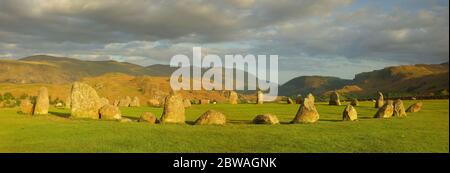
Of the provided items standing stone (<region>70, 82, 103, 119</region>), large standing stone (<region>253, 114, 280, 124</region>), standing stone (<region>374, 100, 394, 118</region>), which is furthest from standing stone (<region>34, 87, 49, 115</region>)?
standing stone (<region>374, 100, 394, 118</region>)

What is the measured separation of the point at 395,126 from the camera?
25.4m

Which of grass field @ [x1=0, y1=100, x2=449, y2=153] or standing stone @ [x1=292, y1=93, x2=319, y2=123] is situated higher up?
standing stone @ [x1=292, y1=93, x2=319, y2=123]

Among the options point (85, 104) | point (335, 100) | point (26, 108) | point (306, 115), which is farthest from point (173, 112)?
point (335, 100)

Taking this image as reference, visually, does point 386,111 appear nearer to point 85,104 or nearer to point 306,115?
point 306,115

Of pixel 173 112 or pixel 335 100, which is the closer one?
pixel 173 112

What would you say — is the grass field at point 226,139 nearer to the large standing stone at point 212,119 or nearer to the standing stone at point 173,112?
the large standing stone at point 212,119

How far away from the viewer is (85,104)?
33.6m

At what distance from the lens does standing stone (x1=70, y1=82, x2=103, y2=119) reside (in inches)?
1310

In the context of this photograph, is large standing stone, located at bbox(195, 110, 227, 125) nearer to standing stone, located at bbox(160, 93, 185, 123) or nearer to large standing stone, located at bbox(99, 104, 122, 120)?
standing stone, located at bbox(160, 93, 185, 123)

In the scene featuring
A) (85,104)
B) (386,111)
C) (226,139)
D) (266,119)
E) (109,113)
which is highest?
(85,104)

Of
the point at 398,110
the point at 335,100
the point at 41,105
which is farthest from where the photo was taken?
the point at 335,100

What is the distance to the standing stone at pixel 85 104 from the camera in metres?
33.3

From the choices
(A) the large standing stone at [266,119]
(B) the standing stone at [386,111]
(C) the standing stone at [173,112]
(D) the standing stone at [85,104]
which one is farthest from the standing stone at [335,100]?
(D) the standing stone at [85,104]

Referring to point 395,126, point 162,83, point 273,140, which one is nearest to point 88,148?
point 273,140
